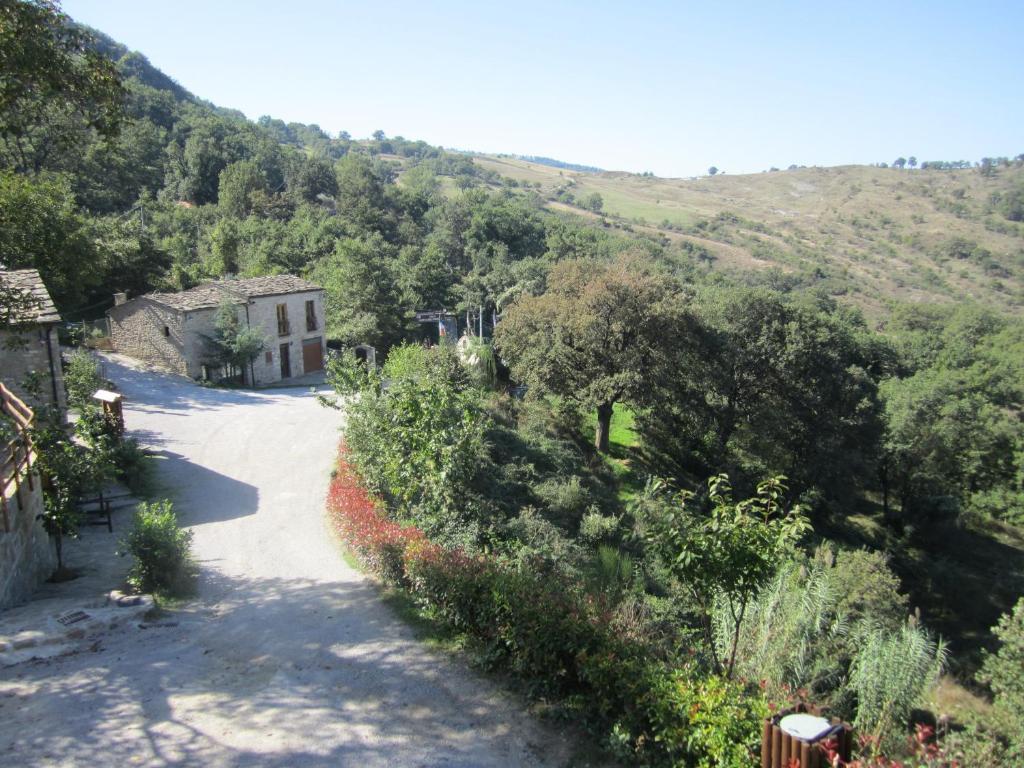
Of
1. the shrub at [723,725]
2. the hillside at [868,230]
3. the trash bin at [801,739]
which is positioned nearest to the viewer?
the trash bin at [801,739]

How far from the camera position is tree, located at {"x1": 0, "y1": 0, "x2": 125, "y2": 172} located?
9773 mm

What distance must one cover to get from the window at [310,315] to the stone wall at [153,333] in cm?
672

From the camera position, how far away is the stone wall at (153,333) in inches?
1196

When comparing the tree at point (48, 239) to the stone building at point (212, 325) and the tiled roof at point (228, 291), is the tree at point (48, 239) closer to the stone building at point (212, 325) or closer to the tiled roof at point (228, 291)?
the stone building at point (212, 325)

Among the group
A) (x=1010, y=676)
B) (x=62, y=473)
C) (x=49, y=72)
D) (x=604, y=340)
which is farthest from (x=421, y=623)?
(x=604, y=340)

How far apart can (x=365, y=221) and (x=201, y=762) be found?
70.1 m

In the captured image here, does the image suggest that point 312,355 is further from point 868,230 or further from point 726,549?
point 868,230

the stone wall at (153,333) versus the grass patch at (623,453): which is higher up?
the stone wall at (153,333)

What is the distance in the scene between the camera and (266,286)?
3450 centimetres

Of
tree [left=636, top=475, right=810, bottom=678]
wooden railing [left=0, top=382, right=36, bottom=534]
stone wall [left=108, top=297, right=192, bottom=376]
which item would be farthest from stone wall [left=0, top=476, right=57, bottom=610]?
stone wall [left=108, top=297, right=192, bottom=376]

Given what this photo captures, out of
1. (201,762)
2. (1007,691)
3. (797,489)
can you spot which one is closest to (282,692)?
A: (201,762)

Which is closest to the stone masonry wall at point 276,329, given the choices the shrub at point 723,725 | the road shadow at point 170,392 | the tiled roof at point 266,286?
the tiled roof at point 266,286

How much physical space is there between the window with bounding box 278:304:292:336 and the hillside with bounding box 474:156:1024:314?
269 ft

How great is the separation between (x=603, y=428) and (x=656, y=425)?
3.83 meters
